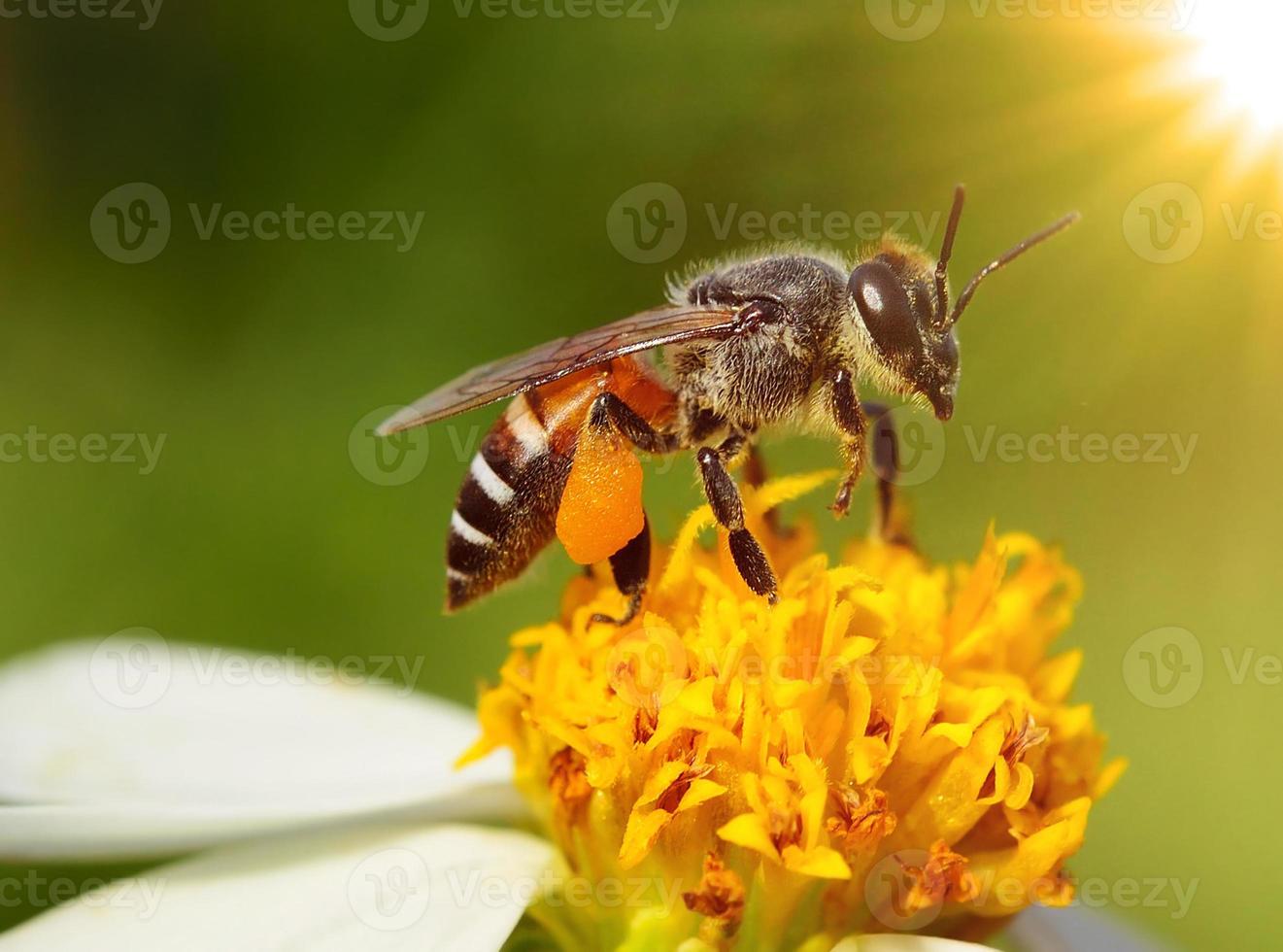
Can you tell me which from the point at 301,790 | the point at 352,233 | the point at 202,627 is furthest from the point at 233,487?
the point at 301,790

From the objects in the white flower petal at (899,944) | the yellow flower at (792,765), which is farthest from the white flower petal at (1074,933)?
the white flower petal at (899,944)

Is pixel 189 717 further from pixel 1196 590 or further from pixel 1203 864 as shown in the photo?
pixel 1196 590

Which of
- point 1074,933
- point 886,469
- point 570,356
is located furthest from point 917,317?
point 1074,933

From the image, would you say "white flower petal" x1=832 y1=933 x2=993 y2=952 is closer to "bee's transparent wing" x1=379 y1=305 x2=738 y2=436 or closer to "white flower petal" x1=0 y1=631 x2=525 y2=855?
"white flower petal" x1=0 y1=631 x2=525 y2=855

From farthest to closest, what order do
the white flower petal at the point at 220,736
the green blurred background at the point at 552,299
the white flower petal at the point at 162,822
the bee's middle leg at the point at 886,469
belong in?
the green blurred background at the point at 552,299 < the bee's middle leg at the point at 886,469 < the white flower petal at the point at 220,736 < the white flower petal at the point at 162,822

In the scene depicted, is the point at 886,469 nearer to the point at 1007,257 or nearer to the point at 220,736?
the point at 1007,257

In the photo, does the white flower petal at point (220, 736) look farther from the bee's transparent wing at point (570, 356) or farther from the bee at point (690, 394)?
the bee's transparent wing at point (570, 356)
